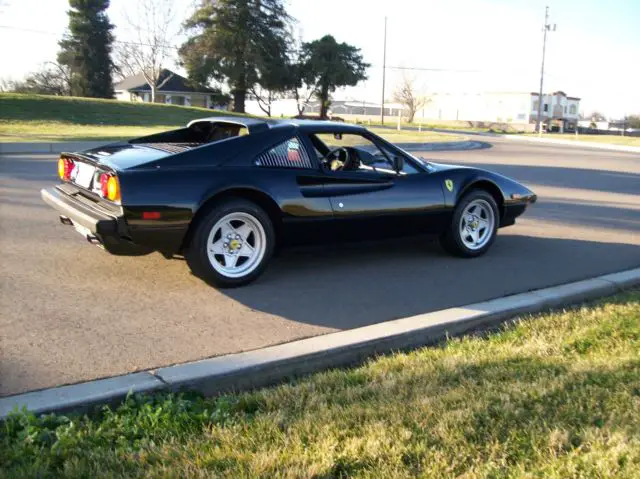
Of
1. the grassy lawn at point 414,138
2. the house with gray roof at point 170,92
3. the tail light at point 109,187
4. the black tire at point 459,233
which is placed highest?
the house with gray roof at point 170,92

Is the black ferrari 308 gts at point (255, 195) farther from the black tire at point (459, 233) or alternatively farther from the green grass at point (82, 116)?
the green grass at point (82, 116)

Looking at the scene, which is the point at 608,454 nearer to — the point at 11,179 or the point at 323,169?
the point at 323,169

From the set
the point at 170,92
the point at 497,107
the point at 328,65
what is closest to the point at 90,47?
the point at 170,92

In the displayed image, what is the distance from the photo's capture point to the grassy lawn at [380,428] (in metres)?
2.47

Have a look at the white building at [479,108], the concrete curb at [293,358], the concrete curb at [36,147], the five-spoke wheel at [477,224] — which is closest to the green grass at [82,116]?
the concrete curb at [36,147]

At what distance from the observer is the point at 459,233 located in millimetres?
6160

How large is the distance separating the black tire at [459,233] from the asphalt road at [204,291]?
4.1 inches

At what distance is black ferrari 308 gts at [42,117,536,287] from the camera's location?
4586 millimetres

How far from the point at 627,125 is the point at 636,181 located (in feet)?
280

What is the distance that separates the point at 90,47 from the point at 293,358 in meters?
58.2

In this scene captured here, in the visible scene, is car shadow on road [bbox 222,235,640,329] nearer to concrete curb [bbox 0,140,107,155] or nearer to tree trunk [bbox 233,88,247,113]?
concrete curb [bbox 0,140,107,155]

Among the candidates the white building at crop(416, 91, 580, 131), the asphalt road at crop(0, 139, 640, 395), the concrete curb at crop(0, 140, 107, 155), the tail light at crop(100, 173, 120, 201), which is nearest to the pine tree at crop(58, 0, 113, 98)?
the concrete curb at crop(0, 140, 107, 155)

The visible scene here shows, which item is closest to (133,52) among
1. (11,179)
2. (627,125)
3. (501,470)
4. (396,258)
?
(11,179)

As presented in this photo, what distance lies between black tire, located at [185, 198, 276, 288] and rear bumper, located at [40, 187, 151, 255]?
37 cm
